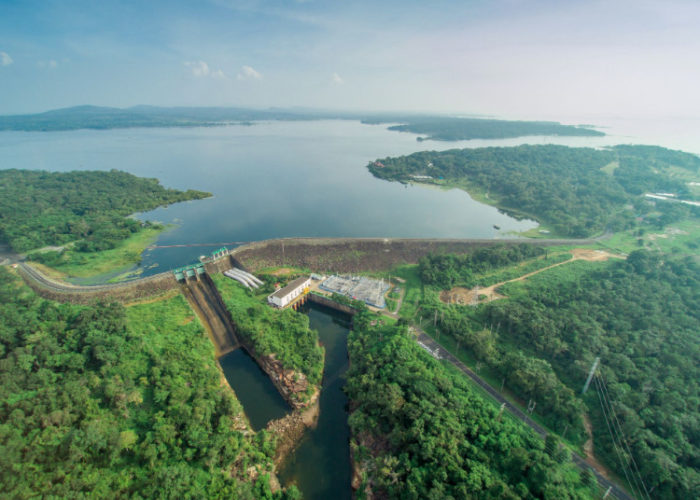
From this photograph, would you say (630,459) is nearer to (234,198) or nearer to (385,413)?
(385,413)

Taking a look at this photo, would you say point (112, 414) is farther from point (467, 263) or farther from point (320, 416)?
point (467, 263)

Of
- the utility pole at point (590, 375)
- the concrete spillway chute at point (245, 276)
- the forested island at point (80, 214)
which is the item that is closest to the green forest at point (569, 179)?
the utility pole at point (590, 375)

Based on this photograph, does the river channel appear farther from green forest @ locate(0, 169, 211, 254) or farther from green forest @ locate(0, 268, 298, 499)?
green forest @ locate(0, 169, 211, 254)

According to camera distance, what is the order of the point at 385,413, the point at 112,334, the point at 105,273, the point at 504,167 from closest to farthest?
the point at 385,413
the point at 112,334
the point at 105,273
the point at 504,167

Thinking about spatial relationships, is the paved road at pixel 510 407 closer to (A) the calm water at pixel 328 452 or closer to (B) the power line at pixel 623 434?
(B) the power line at pixel 623 434

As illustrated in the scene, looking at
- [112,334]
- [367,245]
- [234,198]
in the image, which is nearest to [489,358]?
[367,245]

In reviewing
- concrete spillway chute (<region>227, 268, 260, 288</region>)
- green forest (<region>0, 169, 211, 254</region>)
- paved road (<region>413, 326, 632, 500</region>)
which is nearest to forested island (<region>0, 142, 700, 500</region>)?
paved road (<region>413, 326, 632, 500</region>)
